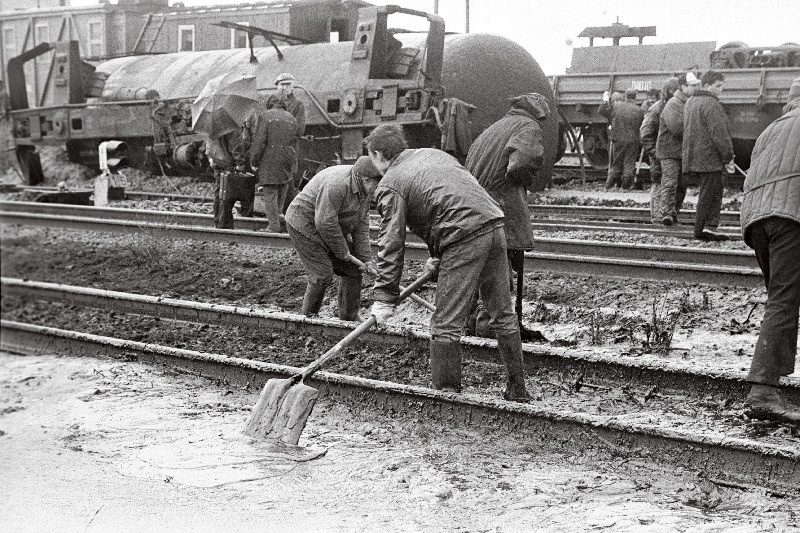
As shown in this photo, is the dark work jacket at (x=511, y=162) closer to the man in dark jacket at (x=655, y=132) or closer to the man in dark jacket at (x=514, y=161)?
the man in dark jacket at (x=514, y=161)

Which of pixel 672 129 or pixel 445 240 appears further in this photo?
pixel 672 129

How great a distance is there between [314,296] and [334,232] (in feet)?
2.89

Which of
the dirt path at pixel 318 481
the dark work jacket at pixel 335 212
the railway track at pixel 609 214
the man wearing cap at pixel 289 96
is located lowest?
the railway track at pixel 609 214

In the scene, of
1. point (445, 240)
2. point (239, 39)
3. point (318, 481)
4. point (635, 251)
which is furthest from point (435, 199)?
point (239, 39)

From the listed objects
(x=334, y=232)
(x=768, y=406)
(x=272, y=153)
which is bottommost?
(x=768, y=406)

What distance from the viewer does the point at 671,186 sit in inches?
473

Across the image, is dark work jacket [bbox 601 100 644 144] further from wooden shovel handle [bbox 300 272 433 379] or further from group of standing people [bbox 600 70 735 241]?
wooden shovel handle [bbox 300 272 433 379]

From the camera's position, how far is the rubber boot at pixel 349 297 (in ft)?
25.1

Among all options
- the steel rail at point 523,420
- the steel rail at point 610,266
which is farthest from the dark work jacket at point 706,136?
the steel rail at point 523,420

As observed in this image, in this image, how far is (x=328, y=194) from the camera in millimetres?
7023

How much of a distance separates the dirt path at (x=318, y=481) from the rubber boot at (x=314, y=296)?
207 centimetres

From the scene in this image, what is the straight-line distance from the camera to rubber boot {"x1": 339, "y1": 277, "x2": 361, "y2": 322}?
7652mm

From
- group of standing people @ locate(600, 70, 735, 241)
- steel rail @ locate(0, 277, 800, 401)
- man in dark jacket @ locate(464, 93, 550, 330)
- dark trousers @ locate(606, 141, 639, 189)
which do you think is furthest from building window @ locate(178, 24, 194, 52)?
man in dark jacket @ locate(464, 93, 550, 330)

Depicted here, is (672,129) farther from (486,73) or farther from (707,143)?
(486,73)
